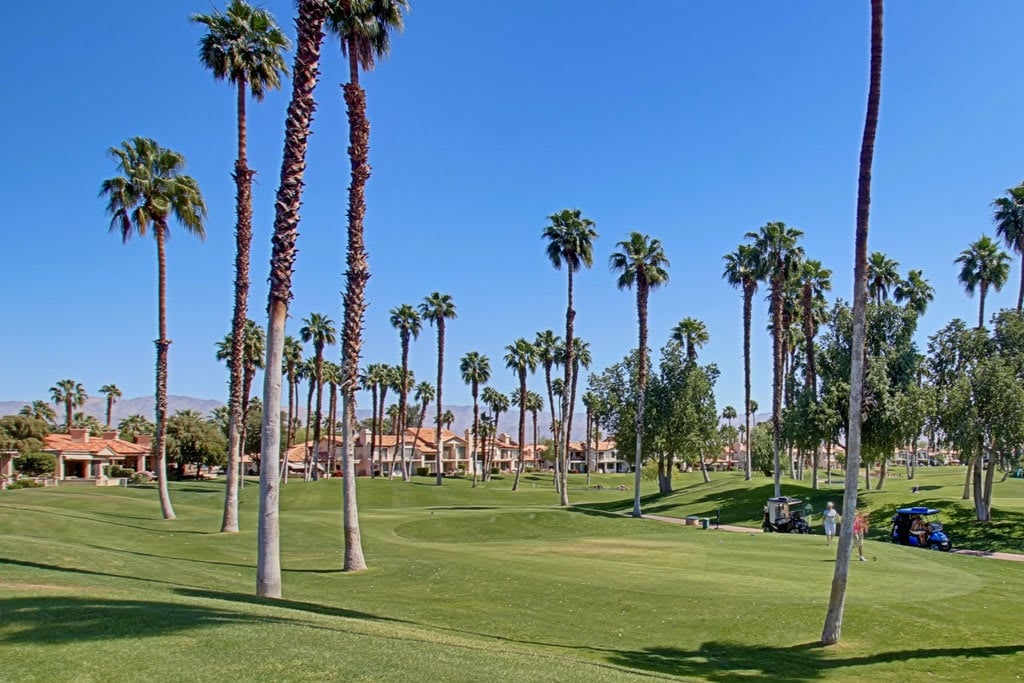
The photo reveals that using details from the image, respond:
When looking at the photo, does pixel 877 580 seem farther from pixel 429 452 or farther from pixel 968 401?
pixel 429 452

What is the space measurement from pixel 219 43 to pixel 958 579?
35.4 m

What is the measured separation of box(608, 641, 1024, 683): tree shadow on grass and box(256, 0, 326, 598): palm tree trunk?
351 inches

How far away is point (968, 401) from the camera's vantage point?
39.8 meters

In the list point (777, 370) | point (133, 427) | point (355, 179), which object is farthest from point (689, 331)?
point (133, 427)

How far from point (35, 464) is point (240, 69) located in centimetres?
5672

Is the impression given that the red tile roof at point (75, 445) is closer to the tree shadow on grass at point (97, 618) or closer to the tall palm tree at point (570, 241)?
the tall palm tree at point (570, 241)

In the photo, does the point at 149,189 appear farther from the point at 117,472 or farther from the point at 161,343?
the point at 117,472

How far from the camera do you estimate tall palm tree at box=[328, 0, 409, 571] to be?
960 inches

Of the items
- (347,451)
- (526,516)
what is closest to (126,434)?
(526,516)

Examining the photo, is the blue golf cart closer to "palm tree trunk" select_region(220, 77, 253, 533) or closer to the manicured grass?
the manicured grass

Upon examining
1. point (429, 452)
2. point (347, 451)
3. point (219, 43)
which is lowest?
point (429, 452)

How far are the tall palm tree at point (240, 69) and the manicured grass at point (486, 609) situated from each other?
15.0 feet

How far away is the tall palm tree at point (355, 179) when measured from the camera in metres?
24.4

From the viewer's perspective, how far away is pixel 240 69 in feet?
111
